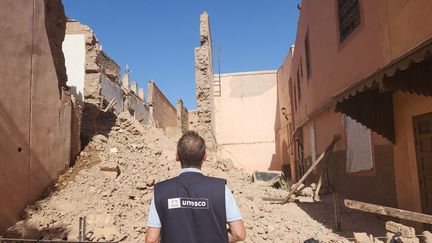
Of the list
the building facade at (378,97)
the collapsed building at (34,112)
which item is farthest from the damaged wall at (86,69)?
the building facade at (378,97)

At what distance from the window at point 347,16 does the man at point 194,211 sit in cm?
718

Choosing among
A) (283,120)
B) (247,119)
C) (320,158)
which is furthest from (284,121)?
(320,158)

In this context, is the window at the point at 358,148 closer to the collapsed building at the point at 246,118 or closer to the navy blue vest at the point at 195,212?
the navy blue vest at the point at 195,212

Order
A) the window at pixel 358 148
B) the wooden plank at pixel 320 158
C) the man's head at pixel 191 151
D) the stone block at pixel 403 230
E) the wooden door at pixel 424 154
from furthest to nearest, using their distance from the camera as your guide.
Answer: the wooden plank at pixel 320 158, the window at pixel 358 148, the wooden door at pixel 424 154, the stone block at pixel 403 230, the man's head at pixel 191 151

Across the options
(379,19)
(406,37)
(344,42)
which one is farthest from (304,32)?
(406,37)

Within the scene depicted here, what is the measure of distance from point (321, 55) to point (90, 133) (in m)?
7.44

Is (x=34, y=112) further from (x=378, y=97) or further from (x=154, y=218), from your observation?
(x=378, y=97)

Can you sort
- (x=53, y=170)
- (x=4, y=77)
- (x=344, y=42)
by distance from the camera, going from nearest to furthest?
(x=4, y=77) → (x=53, y=170) → (x=344, y=42)

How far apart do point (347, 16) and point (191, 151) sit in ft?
26.0

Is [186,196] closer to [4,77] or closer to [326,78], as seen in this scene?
[4,77]

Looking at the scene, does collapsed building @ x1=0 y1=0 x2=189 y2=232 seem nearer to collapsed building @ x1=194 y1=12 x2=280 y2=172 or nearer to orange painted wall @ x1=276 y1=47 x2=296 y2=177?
orange painted wall @ x1=276 y1=47 x2=296 y2=177

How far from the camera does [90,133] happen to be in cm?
1029

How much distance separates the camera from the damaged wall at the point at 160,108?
75.6 feet

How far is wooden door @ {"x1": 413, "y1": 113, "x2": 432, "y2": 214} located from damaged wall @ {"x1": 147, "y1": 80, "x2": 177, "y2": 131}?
1728 centimetres
